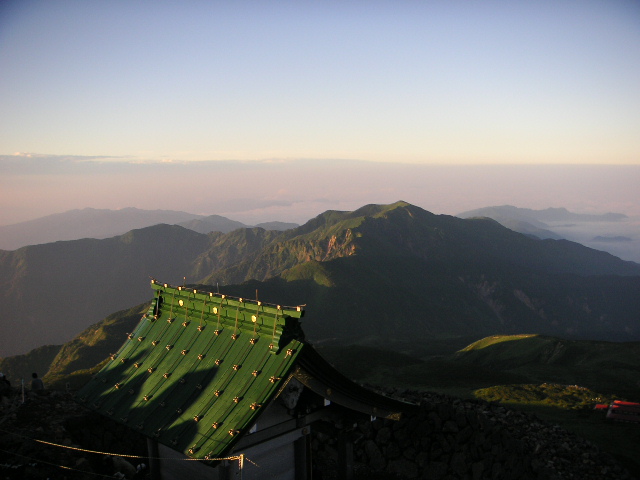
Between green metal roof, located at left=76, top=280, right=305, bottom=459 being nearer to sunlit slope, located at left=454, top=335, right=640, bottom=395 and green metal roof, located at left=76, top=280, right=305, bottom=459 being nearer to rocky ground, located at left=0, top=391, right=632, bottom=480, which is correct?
rocky ground, located at left=0, top=391, right=632, bottom=480

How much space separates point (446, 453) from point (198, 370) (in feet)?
48.2

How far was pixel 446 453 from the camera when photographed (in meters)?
25.7

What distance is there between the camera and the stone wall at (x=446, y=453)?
83.6ft

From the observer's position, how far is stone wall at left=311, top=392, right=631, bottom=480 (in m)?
25.5

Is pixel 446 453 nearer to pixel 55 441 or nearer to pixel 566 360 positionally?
pixel 55 441

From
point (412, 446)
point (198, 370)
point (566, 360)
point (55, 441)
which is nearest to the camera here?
point (198, 370)

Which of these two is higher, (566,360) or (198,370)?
(198,370)

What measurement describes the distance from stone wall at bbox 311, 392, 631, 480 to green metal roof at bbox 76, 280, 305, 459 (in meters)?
9.08

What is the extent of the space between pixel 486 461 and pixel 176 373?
16695 millimetres

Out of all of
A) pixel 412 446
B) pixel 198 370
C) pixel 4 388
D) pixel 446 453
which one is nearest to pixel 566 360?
pixel 446 453

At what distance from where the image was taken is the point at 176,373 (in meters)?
18.6

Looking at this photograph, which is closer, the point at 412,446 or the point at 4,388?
the point at 412,446

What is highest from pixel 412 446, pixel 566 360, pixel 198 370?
pixel 198 370

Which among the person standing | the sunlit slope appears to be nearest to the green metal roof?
the person standing
